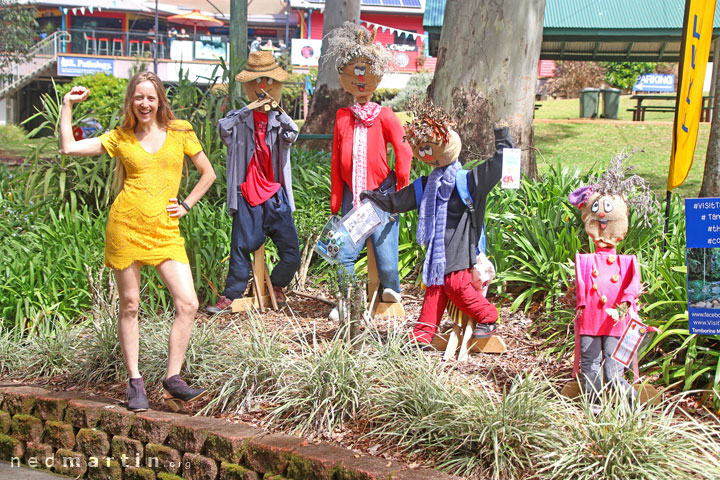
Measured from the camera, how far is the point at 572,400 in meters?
3.91

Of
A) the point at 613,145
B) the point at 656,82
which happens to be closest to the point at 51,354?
the point at 613,145

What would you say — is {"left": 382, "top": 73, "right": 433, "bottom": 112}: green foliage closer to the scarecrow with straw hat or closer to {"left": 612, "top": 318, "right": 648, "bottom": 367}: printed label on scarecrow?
the scarecrow with straw hat

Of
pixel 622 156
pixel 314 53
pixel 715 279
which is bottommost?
pixel 715 279

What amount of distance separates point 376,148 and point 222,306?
63.9 inches

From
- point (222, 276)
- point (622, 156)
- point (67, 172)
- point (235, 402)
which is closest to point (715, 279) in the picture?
point (622, 156)

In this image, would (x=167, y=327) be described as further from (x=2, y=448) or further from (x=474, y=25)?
(x=474, y=25)

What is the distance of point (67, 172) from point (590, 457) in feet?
19.3

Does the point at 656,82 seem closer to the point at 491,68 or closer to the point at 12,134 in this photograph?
the point at 491,68

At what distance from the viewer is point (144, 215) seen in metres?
4.18

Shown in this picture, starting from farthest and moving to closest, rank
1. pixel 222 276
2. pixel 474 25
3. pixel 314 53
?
1. pixel 314 53
2. pixel 474 25
3. pixel 222 276

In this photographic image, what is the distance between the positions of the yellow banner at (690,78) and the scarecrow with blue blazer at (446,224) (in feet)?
4.92

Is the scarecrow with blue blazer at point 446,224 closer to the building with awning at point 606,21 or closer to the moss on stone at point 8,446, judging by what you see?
the moss on stone at point 8,446

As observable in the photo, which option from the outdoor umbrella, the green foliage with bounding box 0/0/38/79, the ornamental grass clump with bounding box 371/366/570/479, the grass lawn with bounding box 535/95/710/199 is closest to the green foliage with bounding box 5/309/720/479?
the ornamental grass clump with bounding box 371/366/570/479

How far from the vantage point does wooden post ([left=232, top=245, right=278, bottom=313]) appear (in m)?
5.90
